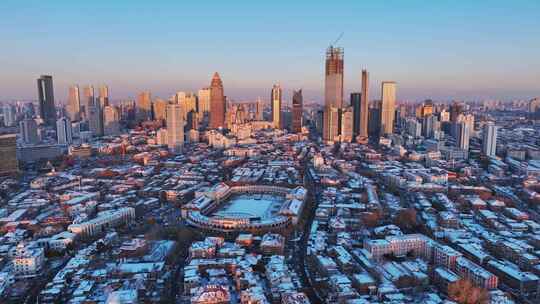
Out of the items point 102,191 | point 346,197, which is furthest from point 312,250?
point 102,191

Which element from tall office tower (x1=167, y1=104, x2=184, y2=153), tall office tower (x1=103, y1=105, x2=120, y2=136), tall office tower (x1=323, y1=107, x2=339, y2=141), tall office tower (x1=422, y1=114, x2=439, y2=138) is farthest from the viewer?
tall office tower (x1=103, y1=105, x2=120, y2=136)

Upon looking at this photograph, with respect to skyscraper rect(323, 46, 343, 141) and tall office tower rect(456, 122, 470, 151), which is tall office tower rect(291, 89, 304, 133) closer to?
skyscraper rect(323, 46, 343, 141)

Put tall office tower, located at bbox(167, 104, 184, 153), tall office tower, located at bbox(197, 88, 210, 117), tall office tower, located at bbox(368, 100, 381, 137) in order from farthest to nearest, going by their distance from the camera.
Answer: tall office tower, located at bbox(197, 88, 210, 117) → tall office tower, located at bbox(368, 100, 381, 137) → tall office tower, located at bbox(167, 104, 184, 153)

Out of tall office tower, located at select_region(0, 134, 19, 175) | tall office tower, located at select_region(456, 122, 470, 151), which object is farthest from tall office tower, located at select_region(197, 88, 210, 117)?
tall office tower, located at select_region(456, 122, 470, 151)

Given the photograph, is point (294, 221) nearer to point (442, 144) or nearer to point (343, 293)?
point (343, 293)

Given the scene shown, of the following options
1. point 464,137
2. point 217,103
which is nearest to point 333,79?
point 217,103

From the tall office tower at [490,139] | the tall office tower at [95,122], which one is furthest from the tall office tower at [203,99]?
the tall office tower at [490,139]
